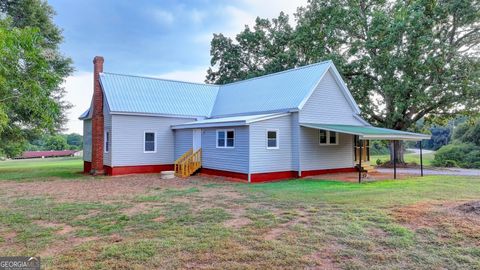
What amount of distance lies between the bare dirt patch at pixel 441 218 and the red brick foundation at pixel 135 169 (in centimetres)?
1389

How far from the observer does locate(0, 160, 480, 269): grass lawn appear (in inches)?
170

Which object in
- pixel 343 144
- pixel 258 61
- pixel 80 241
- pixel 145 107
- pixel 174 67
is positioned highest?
pixel 258 61

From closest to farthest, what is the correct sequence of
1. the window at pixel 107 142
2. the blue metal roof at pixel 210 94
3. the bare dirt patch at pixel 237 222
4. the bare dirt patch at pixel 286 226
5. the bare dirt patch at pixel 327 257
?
the bare dirt patch at pixel 327 257, the bare dirt patch at pixel 286 226, the bare dirt patch at pixel 237 222, the blue metal roof at pixel 210 94, the window at pixel 107 142

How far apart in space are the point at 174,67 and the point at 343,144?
636 inches

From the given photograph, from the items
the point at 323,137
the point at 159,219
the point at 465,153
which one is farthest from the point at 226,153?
the point at 465,153

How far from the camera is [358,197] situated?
8.91 meters

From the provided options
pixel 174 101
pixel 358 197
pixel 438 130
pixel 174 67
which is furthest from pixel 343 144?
pixel 438 130

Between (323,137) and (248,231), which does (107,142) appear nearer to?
(323,137)

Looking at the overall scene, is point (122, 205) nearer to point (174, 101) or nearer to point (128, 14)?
point (174, 101)

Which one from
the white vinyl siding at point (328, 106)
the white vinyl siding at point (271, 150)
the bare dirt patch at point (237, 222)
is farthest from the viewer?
the white vinyl siding at point (328, 106)

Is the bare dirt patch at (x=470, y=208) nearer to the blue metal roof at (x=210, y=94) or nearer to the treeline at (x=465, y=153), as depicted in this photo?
the blue metal roof at (x=210, y=94)

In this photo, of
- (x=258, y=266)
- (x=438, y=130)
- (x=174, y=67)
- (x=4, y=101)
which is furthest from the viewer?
(x=438, y=130)

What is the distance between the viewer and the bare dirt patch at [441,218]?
18.0 feet

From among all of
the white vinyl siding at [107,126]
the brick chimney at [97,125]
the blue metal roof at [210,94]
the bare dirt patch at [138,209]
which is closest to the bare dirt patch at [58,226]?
the bare dirt patch at [138,209]
